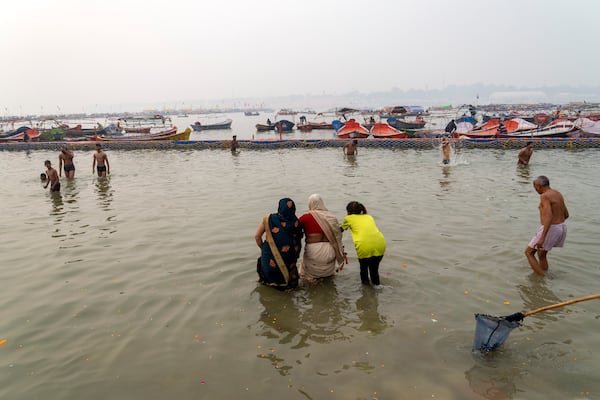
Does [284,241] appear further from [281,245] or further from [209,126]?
[209,126]

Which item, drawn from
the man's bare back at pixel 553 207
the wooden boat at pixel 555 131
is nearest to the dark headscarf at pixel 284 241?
the man's bare back at pixel 553 207

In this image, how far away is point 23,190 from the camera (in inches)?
523

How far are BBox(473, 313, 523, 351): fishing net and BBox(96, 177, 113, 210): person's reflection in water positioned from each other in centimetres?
969

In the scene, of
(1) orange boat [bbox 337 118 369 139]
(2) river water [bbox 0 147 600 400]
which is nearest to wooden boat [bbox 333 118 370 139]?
(1) orange boat [bbox 337 118 369 139]

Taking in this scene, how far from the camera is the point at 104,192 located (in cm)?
1281

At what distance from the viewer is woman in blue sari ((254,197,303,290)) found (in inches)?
208

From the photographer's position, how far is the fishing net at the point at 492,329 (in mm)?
3922

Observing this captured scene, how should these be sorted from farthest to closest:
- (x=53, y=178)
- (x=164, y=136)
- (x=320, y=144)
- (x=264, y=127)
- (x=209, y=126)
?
1. (x=209, y=126)
2. (x=264, y=127)
3. (x=164, y=136)
4. (x=320, y=144)
5. (x=53, y=178)

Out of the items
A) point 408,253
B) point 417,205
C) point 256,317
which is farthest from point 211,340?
point 417,205

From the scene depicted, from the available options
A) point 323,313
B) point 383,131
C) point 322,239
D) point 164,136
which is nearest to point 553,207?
point 322,239

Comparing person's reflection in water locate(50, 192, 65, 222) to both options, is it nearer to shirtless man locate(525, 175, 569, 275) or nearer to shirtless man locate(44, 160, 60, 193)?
shirtless man locate(44, 160, 60, 193)

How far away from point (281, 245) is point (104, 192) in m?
9.68

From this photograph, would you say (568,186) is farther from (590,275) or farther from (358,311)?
(358,311)

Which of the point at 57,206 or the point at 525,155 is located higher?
the point at 525,155
